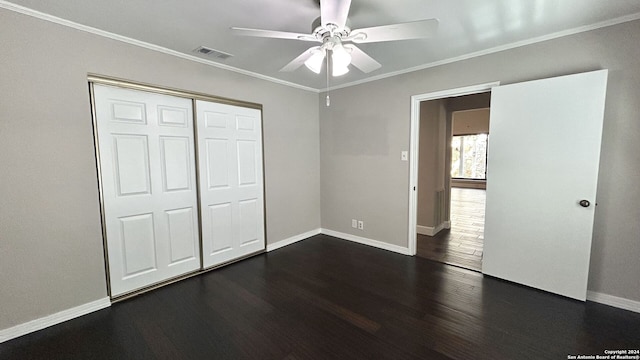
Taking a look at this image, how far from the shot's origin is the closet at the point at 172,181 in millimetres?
2299

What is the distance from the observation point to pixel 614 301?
219cm

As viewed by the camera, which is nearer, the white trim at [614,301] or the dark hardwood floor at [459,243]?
the white trim at [614,301]

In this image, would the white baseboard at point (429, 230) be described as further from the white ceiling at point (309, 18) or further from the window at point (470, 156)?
the window at point (470, 156)

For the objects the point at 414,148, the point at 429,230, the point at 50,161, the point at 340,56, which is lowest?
the point at 429,230

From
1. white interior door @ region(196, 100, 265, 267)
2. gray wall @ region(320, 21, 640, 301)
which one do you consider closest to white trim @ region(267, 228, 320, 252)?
white interior door @ region(196, 100, 265, 267)

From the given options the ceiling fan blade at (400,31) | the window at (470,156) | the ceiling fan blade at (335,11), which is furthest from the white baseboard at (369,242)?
the window at (470,156)

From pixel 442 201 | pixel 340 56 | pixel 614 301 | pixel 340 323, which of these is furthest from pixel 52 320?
pixel 442 201

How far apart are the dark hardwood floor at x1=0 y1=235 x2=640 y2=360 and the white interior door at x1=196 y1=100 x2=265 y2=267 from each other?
1.65 feet

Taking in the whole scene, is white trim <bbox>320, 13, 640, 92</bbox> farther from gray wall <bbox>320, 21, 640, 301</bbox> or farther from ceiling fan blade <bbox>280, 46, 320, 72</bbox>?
ceiling fan blade <bbox>280, 46, 320, 72</bbox>

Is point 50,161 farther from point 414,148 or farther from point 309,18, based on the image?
point 414,148

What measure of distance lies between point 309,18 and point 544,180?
2.58 metres

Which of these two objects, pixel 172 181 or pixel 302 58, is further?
pixel 172 181

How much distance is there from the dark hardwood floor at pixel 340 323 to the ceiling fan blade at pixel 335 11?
2.14 m

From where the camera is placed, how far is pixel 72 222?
2.10 m
